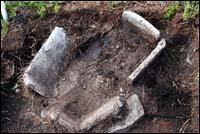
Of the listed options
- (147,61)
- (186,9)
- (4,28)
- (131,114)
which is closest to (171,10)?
(186,9)

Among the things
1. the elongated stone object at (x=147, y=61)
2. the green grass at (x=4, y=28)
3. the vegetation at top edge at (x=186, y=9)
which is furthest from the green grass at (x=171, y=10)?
the green grass at (x=4, y=28)

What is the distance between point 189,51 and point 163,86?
0.48 meters

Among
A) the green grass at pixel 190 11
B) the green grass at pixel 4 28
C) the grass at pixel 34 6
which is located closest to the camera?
the green grass at pixel 190 11

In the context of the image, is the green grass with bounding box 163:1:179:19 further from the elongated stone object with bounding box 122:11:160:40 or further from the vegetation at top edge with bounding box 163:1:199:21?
the elongated stone object with bounding box 122:11:160:40

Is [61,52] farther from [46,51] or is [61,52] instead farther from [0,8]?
[0,8]

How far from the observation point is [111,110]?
4.06 metres

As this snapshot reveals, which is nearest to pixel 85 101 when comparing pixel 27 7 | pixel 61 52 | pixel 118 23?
pixel 61 52

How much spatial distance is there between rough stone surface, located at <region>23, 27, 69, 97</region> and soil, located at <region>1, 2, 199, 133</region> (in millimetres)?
80

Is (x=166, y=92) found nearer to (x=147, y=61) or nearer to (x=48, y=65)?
(x=147, y=61)

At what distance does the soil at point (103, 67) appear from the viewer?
13.8 ft

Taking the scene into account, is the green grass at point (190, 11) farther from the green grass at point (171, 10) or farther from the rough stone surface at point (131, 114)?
the rough stone surface at point (131, 114)

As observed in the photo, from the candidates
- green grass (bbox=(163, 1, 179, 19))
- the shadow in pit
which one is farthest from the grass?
the shadow in pit

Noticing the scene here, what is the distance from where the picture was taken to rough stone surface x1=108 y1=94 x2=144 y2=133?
404 cm

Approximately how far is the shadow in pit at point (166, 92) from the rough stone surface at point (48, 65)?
0.74 metres
